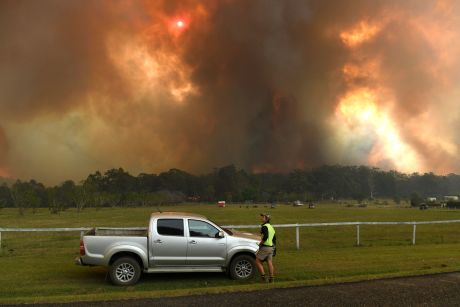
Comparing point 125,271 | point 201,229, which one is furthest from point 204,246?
point 125,271

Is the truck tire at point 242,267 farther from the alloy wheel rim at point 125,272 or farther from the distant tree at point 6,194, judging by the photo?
the distant tree at point 6,194

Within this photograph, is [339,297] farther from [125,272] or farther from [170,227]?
[125,272]

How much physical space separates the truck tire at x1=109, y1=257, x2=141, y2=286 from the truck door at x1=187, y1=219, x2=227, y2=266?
1.61 m

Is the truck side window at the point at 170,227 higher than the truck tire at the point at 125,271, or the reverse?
the truck side window at the point at 170,227

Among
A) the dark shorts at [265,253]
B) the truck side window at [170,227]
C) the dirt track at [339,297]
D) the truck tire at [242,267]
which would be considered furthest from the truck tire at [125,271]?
the dark shorts at [265,253]

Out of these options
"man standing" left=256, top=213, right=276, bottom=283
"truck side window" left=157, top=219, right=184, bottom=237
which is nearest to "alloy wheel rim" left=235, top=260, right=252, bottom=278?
"man standing" left=256, top=213, right=276, bottom=283

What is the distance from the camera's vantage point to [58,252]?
67.4 ft

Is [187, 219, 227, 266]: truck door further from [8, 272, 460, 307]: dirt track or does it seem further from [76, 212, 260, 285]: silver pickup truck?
[8, 272, 460, 307]: dirt track

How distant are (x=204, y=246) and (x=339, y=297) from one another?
4397 millimetres

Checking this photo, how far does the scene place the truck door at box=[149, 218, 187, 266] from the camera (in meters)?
12.9

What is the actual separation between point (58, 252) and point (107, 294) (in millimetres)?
10789

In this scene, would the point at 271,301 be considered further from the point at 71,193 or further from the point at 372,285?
the point at 71,193

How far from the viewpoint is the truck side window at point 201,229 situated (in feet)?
43.8

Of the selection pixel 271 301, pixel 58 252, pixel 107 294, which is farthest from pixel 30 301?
pixel 58 252
